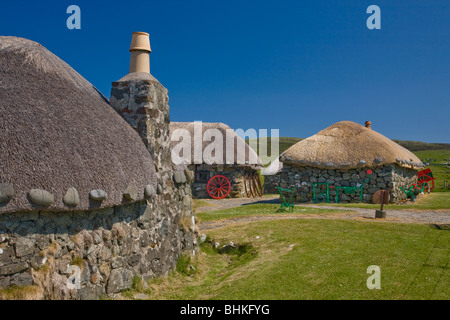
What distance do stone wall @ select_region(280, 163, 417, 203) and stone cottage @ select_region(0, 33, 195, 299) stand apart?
631 inches

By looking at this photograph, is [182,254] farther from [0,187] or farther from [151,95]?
[0,187]

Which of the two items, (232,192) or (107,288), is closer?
(107,288)

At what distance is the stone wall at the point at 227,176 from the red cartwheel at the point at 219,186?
325 mm

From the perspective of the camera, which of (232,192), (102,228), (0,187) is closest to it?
(0,187)

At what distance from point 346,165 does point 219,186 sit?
9380mm

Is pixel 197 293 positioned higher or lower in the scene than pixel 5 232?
lower

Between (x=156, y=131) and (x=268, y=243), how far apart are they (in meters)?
4.57

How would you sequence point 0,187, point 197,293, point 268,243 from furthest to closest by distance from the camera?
point 268,243 < point 197,293 < point 0,187

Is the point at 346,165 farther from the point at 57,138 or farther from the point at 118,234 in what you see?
the point at 57,138

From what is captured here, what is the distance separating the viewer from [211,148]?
2850cm

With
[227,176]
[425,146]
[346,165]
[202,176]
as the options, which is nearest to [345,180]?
[346,165]

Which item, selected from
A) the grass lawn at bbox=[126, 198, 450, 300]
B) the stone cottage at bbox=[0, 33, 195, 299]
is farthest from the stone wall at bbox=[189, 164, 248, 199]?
the stone cottage at bbox=[0, 33, 195, 299]
